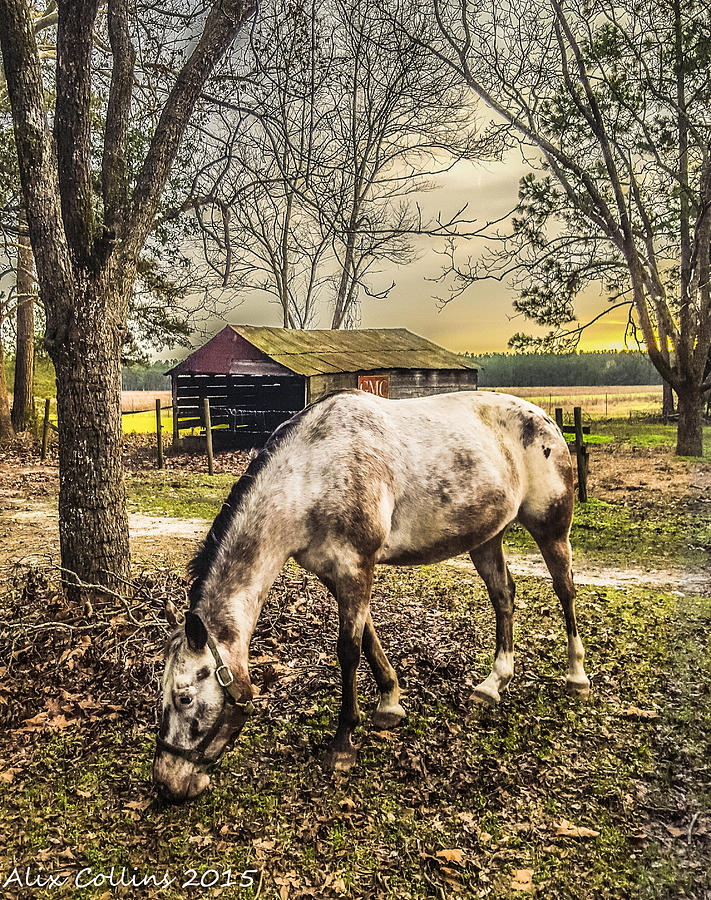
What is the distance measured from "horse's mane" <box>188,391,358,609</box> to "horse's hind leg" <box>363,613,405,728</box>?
3.92 feet

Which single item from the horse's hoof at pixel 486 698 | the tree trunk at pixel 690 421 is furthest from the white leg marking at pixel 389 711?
the tree trunk at pixel 690 421

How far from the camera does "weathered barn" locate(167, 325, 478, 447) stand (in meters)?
16.5

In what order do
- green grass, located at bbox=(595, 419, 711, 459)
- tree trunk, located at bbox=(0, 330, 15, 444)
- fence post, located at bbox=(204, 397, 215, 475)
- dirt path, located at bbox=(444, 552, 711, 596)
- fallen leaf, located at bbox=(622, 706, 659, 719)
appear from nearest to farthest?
fallen leaf, located at bbox=(622, 706, 659, 719) → dirt path, located at bbox=(444, 552, 711, 596) → fence post, located at bbox=(204, 397, 215, 475) → tree trunk, located at bbox=(0, 330, 15, 444) → green grass, located at bbox=(595, 419, 711, 459)

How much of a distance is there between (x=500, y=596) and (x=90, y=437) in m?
3.44

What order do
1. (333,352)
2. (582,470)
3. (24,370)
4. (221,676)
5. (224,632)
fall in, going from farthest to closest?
(24,370), (333,352), (582,470), (224,632), (221,676)


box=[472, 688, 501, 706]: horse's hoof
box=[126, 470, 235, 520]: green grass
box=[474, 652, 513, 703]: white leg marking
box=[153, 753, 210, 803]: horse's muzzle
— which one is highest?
box=[126, 470, 235, 520]: green grass

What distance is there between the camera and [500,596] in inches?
177

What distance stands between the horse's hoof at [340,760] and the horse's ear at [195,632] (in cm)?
124

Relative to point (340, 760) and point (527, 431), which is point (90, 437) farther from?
point (527, 431)

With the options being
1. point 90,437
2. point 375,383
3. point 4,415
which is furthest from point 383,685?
point 4,415

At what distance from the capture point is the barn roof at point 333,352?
54.2 ft

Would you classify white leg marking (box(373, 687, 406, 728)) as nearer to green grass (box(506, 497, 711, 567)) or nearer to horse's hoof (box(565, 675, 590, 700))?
horse's hoof (box(565, 675, 590, 700))

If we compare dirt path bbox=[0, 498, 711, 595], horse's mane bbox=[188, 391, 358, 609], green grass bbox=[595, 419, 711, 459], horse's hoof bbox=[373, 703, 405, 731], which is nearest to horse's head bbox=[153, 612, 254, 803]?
horse's mane bbox=[188, 391, 358, 609]

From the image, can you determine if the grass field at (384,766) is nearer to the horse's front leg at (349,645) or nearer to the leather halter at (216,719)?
the horse's front leg at (349,645)
